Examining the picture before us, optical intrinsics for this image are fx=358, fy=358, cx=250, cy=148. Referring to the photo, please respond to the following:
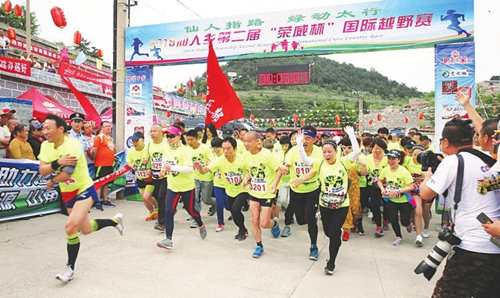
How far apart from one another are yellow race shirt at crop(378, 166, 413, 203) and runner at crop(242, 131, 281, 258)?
184 centimetres

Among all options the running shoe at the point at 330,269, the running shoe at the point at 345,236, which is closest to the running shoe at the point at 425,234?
the running shoe at the point at 345,236

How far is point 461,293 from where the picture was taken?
2.35 metres

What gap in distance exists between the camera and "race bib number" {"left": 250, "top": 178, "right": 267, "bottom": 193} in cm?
489

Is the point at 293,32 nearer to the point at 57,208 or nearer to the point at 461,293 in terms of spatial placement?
the point at 57,208

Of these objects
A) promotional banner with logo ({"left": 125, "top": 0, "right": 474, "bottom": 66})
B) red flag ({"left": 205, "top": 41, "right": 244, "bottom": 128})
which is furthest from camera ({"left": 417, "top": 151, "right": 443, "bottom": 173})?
promotional banner with logo ({"left": 125, "top": 0, "right": 474, "bottom": 66})

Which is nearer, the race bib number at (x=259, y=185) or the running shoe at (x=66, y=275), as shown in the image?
the running shoe at (x=66, y=275)

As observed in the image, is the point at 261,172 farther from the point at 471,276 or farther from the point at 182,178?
the point at 471,276

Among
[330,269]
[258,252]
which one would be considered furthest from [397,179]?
[258,252]

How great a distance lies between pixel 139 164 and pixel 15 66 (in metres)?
7.71

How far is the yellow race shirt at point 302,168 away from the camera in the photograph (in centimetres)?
507

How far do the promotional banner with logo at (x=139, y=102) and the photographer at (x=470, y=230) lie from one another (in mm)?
8326

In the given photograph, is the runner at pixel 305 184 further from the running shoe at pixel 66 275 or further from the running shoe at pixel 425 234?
the running shoe at pixel 66 275

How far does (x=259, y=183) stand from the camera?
194 inches

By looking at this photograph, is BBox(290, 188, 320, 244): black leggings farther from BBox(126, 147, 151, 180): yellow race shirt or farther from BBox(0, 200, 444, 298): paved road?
BBox(126, 147, 151, 180): yellow race shirt
